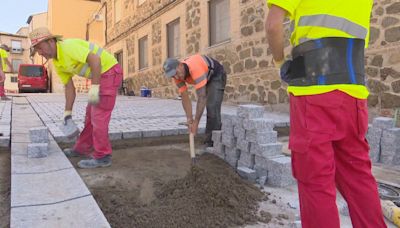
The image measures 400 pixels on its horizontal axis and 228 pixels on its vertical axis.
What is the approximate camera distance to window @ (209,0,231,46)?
998 cm

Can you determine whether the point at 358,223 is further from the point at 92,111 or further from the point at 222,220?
the point at 92,111

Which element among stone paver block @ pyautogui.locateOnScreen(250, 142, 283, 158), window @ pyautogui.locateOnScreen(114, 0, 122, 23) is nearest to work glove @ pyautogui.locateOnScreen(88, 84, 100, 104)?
stone paver block @ pyautogui.locateOnScreen(250, 142, 283, 158)

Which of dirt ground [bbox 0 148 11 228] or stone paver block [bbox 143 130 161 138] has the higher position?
stone paver block [bbox 143 130 161 138]

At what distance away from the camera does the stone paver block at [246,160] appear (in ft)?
11.6

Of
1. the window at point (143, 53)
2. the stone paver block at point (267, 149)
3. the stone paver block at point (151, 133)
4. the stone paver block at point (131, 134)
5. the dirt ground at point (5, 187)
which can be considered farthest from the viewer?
the window at point (143, 53)

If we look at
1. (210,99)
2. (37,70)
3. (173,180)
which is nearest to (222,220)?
(173,180)

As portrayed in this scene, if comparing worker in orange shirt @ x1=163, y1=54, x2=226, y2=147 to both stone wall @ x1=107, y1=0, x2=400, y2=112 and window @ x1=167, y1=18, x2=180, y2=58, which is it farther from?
window @ x1=167, y1=18, x2=180, y2=58

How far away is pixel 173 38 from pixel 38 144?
408 inches

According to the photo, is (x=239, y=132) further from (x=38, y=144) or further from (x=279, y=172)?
(x=38, y=144)

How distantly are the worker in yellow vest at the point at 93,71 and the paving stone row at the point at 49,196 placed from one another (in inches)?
16.2

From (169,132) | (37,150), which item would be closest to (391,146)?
(169,132)

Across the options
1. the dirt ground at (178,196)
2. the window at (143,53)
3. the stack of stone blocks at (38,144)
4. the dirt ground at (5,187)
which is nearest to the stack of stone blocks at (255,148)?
the dirt ground at (178,196)

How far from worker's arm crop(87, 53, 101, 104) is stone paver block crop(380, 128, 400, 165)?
317 centimetres

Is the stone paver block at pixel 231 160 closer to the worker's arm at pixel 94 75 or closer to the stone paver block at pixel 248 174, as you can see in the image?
the stone paver block at pixel 248 174
